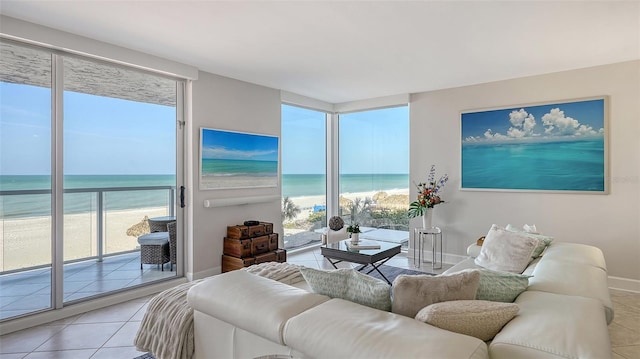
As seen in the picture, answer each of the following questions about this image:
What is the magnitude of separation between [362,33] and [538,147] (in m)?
2.84

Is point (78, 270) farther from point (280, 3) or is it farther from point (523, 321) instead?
point (523, 321)

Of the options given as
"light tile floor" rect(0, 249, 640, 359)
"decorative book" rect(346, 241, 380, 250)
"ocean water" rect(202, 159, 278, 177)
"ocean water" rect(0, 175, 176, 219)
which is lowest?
"light tile floor" rect(0, 249, 640, 359)

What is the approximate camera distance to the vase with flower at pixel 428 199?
468 centimetres

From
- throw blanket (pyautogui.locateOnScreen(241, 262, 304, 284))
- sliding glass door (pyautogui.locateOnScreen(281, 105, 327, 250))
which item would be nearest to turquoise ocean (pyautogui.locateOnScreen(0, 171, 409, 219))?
throw blanket (pyautogui.locateOnScreen(241, 262, 304, 284))

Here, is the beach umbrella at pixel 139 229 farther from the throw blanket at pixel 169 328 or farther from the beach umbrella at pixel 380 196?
the beach umbrella at pixel 380 196

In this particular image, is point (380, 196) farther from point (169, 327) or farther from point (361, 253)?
point (169, 327)

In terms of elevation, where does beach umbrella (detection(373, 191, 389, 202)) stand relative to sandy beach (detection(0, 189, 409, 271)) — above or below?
above

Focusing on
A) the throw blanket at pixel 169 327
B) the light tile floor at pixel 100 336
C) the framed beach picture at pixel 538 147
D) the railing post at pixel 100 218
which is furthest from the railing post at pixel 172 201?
the framed beach picture at pixel 538 147

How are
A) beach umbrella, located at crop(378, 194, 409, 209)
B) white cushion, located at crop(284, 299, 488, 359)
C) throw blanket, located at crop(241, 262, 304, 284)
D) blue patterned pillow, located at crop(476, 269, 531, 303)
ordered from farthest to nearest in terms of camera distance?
beach umbrella, located at crop(378, 194, 409, 209)
throw blanket, located at crop(241, 262, 304, 284)
blue patterned pillow, located at crop(476, 269, 531, 303)
white cushion, located at crop(284, 299, 488, 359)

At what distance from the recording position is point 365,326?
1.22 meters

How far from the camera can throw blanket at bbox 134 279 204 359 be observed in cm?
188

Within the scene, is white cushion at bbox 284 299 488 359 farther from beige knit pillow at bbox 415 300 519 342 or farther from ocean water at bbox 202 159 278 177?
ocean water at bbox 202 159 278 177

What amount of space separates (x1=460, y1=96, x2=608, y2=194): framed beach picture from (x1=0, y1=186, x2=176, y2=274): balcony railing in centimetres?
401

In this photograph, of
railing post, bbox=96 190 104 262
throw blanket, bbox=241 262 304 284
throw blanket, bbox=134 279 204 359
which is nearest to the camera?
throw blanket, bbox=134 279 204 359
